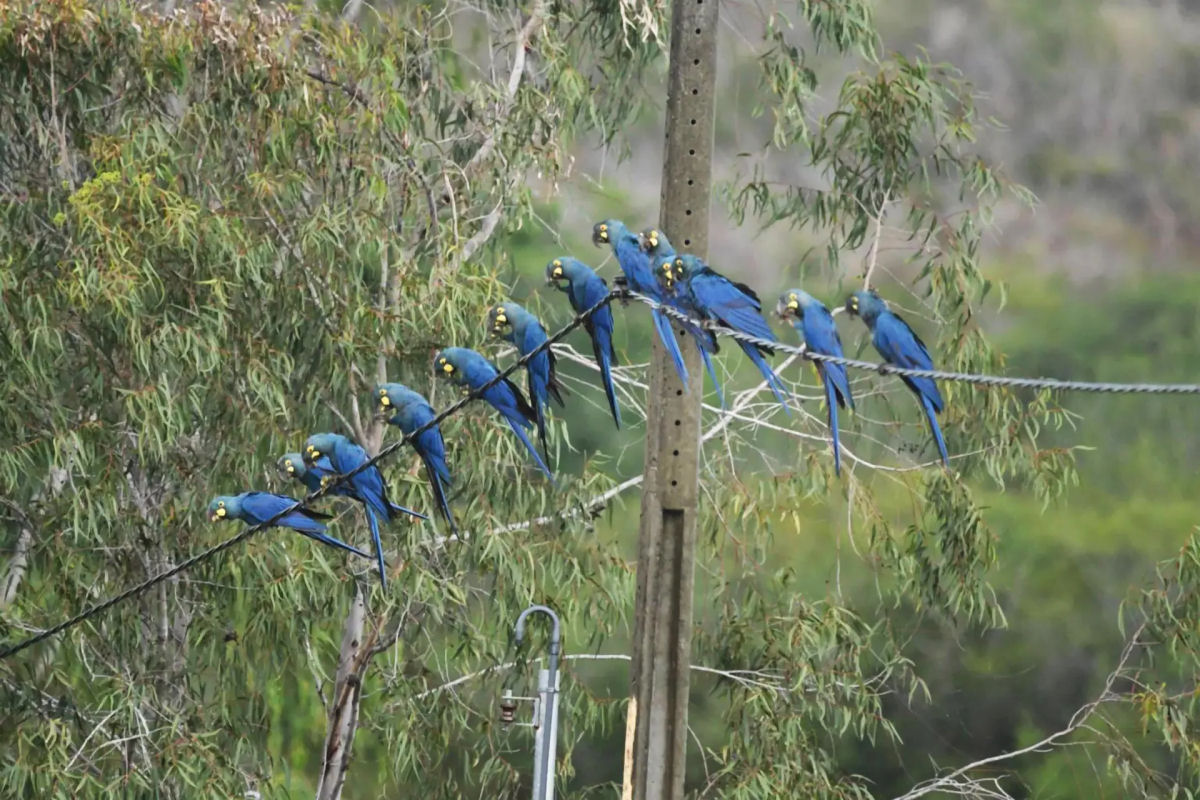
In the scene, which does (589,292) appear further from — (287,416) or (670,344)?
(287,416)

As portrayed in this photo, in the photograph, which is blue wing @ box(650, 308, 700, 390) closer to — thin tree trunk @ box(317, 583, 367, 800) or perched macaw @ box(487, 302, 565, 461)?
perched macaw @ box(487, 302, 565, 461)

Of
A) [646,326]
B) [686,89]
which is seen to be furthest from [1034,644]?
[686,89]

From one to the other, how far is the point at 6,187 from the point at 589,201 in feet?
13.9

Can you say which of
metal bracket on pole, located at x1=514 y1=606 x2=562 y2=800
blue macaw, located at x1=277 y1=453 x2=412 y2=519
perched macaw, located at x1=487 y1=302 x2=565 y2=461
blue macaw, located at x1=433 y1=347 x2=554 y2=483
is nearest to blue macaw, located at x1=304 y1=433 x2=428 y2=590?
blue macaw, located at x1=277 y1=453 x2=412 y2=519

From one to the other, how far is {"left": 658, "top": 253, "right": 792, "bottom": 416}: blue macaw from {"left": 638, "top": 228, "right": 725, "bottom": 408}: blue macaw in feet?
0.04

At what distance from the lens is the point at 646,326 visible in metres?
10.3

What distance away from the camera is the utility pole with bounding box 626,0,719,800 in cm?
343

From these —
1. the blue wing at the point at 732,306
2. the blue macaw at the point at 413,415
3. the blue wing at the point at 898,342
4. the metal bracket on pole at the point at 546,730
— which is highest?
the blue macaw at the point at 413,415

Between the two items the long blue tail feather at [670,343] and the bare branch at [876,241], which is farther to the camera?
the bare branch at [876,241]

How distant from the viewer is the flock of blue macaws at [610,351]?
358cm

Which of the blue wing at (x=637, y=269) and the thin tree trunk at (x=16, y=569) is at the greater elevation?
the thin tree trunk at (x=16, y=569)

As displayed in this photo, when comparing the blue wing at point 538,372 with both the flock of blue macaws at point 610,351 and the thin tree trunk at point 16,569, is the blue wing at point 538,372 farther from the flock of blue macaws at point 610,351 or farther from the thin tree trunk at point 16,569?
the thin tree trunk at point 16,569

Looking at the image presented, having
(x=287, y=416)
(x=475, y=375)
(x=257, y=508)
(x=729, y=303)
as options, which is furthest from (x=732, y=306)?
(x=287, y=416)

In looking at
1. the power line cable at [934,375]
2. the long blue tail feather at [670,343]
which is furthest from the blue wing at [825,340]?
the long blue tail feather at [670,343]
